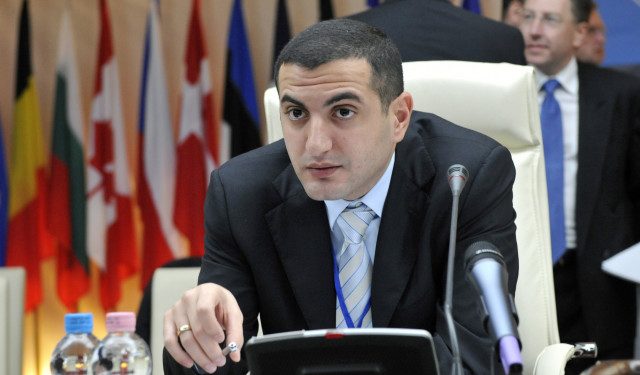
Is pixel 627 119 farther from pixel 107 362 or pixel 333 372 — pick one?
pixel 333 372

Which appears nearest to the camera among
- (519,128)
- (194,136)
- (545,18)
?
(519,128)

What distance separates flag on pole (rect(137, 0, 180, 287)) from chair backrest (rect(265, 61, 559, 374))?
10.2 feet

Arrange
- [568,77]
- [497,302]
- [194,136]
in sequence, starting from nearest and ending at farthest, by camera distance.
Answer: [497,302] < [568,77] < [194,136]

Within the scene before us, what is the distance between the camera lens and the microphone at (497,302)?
157 centimetres

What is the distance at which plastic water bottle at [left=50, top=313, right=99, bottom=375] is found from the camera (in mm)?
2289

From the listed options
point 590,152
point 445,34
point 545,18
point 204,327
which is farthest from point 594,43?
point 204,327

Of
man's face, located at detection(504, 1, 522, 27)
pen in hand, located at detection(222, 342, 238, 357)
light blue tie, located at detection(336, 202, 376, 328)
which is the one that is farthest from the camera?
man's face, located at detection(504, 1, 522, 27)

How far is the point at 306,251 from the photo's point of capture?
8.32 feet

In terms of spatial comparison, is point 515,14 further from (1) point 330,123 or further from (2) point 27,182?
(2) point 27,182

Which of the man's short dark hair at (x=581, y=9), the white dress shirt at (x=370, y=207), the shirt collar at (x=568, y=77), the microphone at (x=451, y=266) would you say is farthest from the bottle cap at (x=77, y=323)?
the man's short dark hair at (x=581, y=9)

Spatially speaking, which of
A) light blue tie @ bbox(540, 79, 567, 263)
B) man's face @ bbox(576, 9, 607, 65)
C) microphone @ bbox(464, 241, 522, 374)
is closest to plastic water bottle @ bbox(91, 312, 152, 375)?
microphone @ bbox(464, 241, 522, 374)

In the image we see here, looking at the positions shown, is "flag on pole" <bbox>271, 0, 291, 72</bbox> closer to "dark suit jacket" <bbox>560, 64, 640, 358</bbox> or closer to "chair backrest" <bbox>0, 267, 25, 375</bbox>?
"dark suit jacket" <bbox>560, 64, 640, 358</bbox>

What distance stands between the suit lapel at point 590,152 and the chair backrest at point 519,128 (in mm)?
1307

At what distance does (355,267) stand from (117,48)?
3686 mm
